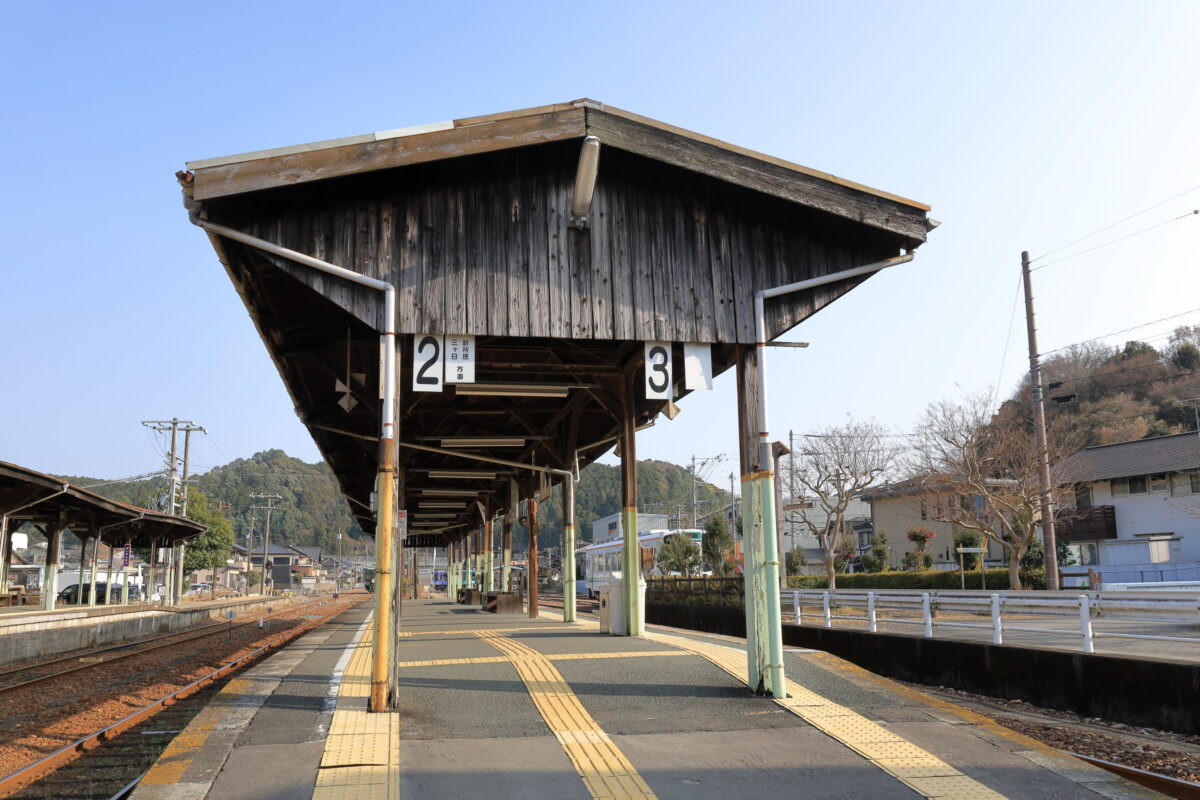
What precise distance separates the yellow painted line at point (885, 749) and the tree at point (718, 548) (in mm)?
26823

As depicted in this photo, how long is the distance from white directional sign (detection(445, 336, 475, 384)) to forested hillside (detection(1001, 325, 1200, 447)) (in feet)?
140

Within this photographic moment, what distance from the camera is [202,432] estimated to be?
47.8 m

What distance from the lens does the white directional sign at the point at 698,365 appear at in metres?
9.03

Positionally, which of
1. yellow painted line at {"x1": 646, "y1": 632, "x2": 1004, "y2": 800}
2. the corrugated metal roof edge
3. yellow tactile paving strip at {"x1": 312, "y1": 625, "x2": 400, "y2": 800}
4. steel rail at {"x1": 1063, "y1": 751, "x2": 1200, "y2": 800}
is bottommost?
steel rail at {"x1": 1063, "y1": 751, "x2": 1200, "y2": 800}

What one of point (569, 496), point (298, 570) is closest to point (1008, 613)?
point (569, 496)

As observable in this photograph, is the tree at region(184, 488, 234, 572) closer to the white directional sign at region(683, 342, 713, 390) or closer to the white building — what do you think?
the white building

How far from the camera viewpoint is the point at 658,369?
29.6 ft

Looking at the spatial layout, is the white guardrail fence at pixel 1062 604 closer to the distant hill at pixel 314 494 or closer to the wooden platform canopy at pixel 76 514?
the wooden platform canopy at pixel 76 514

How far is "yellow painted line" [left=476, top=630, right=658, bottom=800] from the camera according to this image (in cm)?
543

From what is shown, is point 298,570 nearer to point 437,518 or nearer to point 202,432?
point 202,432

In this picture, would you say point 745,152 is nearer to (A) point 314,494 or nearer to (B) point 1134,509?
(B) point 1134,509

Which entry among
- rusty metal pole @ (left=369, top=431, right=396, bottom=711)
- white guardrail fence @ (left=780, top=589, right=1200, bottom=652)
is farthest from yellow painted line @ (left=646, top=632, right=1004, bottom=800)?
rusty metal pole @ (left=369, top=431, right=396, bottom=711)

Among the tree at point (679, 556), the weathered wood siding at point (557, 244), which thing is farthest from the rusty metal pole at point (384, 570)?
the tree at point (679, 556)

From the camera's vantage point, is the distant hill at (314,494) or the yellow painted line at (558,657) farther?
the distant hill at (314,494)
